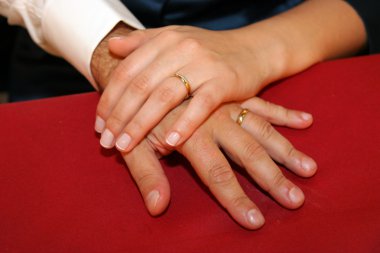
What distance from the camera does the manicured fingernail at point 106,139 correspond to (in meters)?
0.67

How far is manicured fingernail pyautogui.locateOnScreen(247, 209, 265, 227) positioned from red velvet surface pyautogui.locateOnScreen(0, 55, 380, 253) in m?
0.01

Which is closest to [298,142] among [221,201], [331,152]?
[331,152]

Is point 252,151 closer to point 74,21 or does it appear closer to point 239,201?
point 239,201

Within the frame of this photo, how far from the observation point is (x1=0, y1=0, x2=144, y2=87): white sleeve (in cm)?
83

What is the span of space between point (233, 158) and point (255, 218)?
122 millimetres

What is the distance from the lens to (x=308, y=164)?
63 centimetres

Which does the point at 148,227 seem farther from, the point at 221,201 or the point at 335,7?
the point at 335,7

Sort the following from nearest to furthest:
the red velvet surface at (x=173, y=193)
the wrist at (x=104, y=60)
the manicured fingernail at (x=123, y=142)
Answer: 1. the red velvet surface at (x=173, y=193)
2. the manicured fingernail at (x=123, y=142)
3. the wrist at (x=104, y=60)

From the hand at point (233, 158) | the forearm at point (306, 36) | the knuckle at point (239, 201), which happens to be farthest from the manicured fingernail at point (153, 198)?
the forearm at point (306, 36)

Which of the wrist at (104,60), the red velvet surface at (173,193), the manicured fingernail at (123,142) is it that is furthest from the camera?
the wrist at (104,60)

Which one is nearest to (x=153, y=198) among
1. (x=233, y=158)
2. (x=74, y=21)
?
(x=233, y=158)

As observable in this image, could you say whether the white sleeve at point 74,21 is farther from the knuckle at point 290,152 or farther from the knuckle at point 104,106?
the knuckle at point 290,152

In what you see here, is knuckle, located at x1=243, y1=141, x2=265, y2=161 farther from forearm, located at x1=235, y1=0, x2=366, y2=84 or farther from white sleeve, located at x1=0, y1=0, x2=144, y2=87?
white sleeve, located at x1=0, y1=0, x2=144, y2=87

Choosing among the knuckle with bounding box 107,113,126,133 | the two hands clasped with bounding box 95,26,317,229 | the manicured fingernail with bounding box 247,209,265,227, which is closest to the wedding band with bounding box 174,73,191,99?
the two hands clasped with bounding box 95,26,317,229
